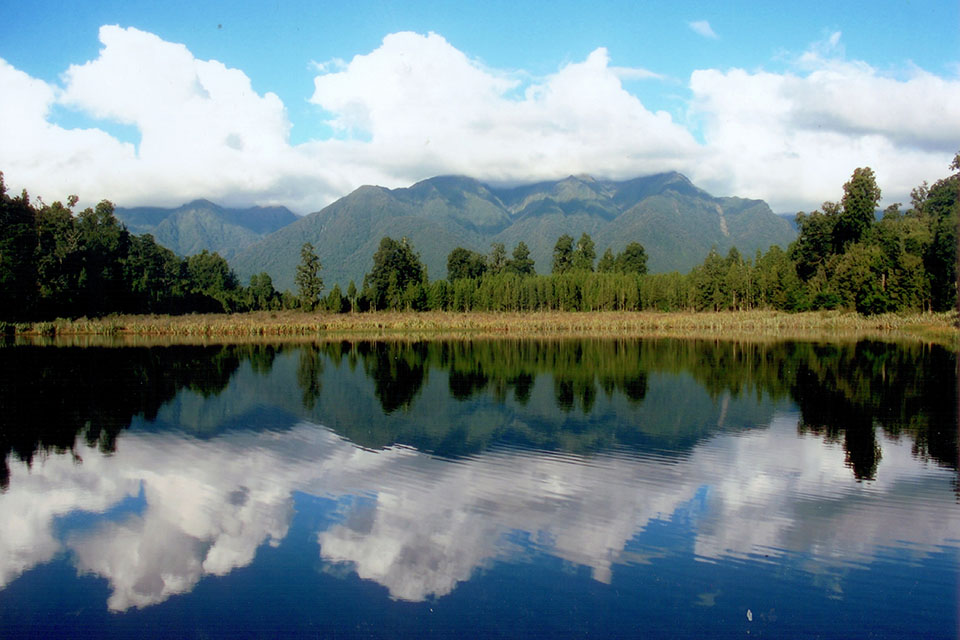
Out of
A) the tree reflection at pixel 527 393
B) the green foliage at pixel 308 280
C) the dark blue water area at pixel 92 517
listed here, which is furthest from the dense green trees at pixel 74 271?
the dark blue water area at pixel 92 517

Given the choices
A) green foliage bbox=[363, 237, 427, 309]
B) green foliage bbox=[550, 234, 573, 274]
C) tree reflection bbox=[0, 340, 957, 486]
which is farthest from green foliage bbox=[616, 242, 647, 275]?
tree reflection bbox=[0, 340, 957, 486]

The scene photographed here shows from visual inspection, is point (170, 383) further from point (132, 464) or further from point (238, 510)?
point (238, 510)

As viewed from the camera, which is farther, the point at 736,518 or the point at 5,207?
the point at 5,207

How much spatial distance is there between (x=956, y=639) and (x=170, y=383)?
24.2 metres

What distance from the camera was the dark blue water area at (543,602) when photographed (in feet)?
21.9

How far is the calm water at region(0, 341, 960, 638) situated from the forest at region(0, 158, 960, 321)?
40815mm

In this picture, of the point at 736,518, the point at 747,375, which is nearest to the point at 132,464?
the point at 736,518

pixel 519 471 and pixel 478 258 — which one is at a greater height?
pixel 478 258

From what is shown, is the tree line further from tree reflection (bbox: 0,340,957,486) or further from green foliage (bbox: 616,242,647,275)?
tree reflection (bbox: 0,340,957,486)

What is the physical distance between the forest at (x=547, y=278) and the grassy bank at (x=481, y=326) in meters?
3.50

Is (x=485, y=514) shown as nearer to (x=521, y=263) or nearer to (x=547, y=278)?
(x=547, y=278)

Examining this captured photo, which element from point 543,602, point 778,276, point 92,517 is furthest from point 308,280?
point 543,602

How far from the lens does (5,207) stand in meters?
61.2

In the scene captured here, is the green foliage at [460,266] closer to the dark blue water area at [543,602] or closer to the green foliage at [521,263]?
the green foliage at [521,263]
